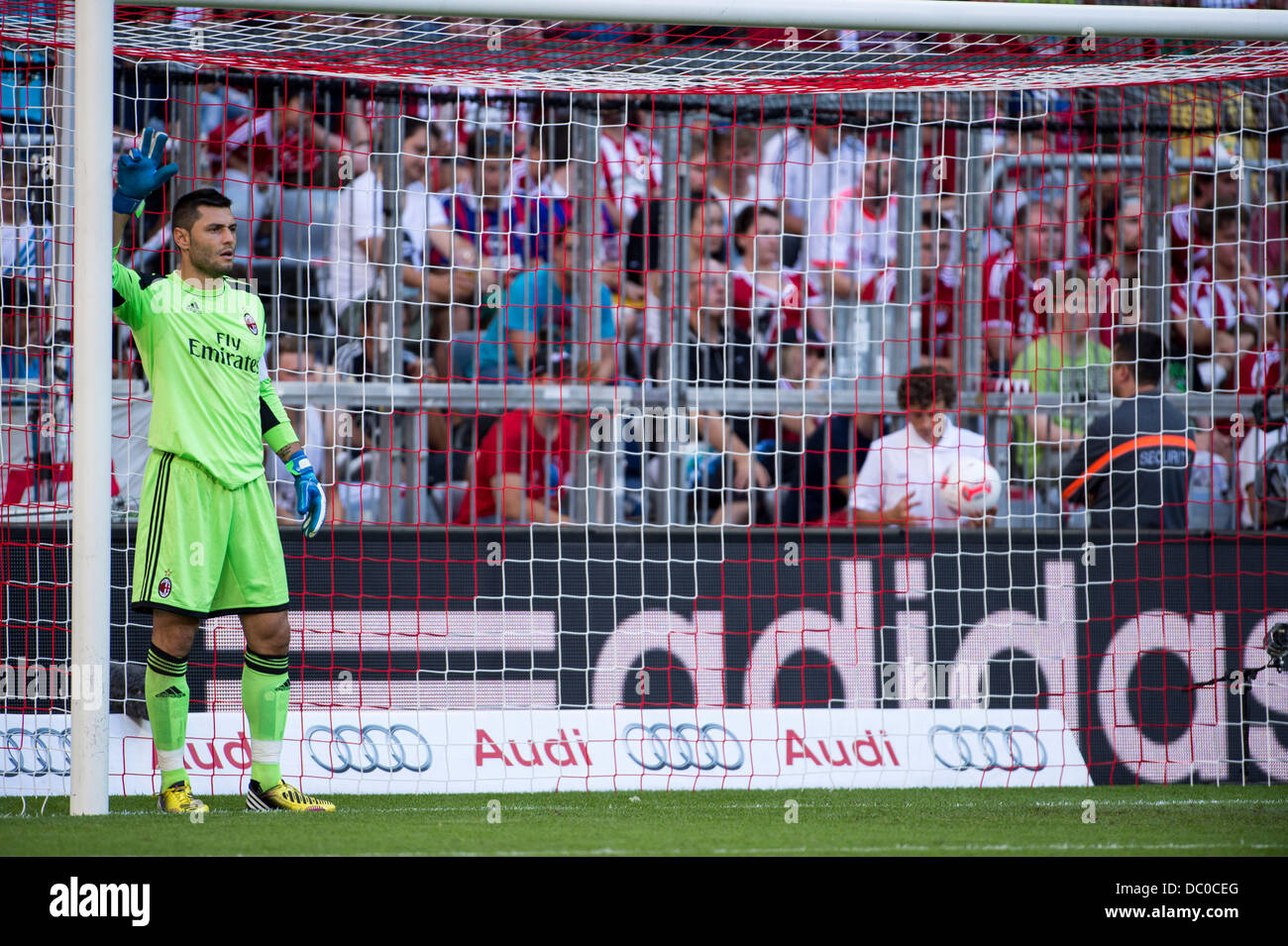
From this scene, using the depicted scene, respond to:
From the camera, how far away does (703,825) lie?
4.68 meters

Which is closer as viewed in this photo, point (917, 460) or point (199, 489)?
point (199, 489)

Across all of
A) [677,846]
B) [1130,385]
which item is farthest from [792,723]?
[1130,385]

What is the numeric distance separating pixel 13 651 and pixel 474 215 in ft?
10.1

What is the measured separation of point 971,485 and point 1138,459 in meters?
0.73

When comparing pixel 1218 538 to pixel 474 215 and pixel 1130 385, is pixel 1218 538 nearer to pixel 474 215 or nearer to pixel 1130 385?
pixel 1130 385

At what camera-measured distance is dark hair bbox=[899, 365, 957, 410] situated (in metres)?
6.35

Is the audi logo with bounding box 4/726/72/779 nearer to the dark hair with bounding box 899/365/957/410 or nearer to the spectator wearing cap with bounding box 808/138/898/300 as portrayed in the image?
the dark hair with bounding box 899/365/957/410

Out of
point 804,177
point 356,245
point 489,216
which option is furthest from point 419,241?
point 804,177

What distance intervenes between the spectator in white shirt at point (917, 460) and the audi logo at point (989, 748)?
2.99 ft

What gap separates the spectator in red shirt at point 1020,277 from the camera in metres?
7.91

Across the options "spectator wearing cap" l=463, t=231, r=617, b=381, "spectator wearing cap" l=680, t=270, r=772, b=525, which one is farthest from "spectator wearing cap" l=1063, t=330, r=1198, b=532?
"spectator wearing cap" l=463, t=231, r=617, b=381

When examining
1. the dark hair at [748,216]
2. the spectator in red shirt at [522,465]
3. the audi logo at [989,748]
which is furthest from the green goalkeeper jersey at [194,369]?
the dark hair at [748,216]

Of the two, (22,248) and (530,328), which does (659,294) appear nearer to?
(530,328)

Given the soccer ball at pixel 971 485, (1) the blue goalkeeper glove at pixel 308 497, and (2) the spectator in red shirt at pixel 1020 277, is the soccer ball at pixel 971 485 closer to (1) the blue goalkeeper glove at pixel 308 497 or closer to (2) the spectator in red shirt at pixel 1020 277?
(2) the spectator in red shirt at pixel 1020 277
